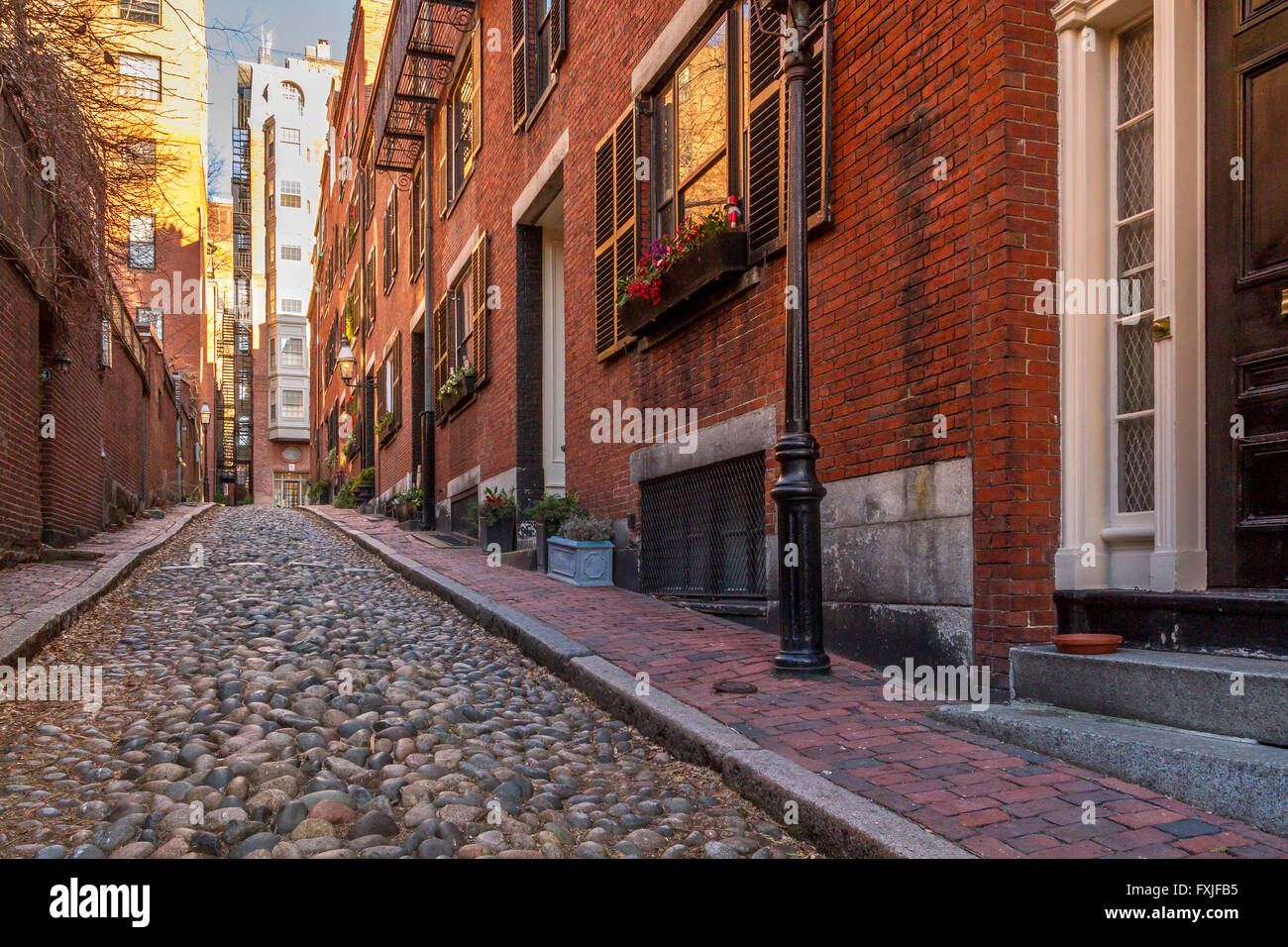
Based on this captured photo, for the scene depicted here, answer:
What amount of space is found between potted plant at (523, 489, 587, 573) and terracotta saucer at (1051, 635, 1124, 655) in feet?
20.6

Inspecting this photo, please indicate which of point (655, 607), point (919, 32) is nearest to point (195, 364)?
point (655, 607)

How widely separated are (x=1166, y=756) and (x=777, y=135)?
456cm

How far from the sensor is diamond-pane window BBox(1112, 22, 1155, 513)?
14.3ft

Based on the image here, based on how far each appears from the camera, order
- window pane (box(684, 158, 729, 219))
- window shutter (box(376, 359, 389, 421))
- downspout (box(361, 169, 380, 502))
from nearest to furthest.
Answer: window pane (box(684, 158, 729, 219)) < window shutter (box(376, 359, 389, 421)) < downspout (box(361, 169, 380, 502))

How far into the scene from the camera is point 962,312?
4.73 meters

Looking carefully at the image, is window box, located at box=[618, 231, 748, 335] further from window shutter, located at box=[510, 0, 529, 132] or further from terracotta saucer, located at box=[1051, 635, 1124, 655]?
window shutter, located at box=[510, 0, 529, 132]

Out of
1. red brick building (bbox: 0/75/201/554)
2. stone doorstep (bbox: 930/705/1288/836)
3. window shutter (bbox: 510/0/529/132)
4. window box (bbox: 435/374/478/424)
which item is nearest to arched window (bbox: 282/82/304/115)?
red brick building (bbox: 0/75/201/554)

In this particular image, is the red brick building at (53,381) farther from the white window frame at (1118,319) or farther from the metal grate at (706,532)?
the white window frame at (1118,319)

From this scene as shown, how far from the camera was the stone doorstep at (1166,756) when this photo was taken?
9.45 feet

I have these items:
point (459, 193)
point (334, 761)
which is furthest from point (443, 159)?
point (334, 761)

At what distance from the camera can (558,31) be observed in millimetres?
11203

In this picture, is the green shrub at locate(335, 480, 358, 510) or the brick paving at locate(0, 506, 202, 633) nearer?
the brick paving at locate(0, 506, 202, 633)

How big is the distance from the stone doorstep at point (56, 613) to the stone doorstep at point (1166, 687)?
4.78m
